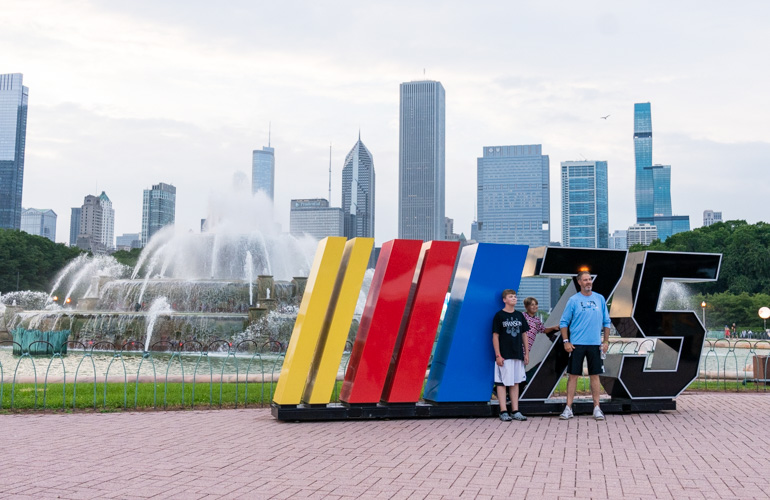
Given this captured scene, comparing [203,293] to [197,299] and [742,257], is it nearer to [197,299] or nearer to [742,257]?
[197,299]

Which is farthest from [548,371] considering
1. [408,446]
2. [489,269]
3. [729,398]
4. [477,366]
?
[729,398]

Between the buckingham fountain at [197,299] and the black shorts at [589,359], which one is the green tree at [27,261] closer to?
the buckingham fountain at [197,299]

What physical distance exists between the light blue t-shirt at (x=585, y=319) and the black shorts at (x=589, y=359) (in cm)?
7

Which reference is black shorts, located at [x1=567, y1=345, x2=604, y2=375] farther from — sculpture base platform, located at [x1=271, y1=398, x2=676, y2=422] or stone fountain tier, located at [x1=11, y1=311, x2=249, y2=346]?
stone fountain tier, located at [x1=11, y1=311, x2=249, y2=346]

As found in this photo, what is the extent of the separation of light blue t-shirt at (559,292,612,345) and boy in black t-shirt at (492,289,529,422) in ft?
2.21

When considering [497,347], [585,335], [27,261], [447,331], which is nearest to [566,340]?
[585,335]

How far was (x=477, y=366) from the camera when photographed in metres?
9.74

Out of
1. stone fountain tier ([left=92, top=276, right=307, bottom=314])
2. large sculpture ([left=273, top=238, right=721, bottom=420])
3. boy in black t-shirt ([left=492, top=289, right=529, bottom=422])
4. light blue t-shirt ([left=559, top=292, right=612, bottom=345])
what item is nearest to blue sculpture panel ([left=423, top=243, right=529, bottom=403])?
large sculpture ([left=273, top=238, right=721, bottom=420])

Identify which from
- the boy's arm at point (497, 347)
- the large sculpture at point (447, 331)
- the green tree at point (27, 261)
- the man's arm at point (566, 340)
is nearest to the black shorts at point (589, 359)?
the man's arm at point (566, 340)

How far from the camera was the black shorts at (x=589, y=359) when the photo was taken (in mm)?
9578

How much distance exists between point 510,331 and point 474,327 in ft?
1.82

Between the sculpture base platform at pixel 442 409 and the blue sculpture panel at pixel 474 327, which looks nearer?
the sculpture base platform at pixel 442 409

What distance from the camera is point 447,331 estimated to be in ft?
32.6

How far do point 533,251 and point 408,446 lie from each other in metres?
4.00
